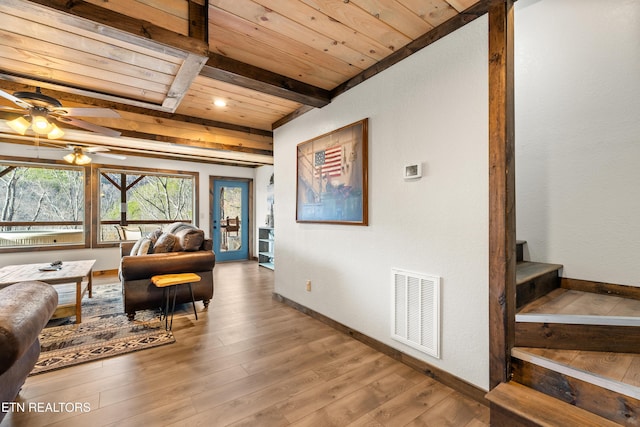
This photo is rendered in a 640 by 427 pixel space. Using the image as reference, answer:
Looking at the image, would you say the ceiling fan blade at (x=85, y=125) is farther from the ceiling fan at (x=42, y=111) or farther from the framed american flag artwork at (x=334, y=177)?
the framed american flag artwork at (x=334, y=177)

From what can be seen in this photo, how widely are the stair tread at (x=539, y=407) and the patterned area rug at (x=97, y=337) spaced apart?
2654mm

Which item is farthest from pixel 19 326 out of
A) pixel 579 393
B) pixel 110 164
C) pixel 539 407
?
pixel 110 164

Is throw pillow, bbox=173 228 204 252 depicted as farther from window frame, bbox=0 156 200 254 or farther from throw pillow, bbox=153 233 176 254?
window frame, bbox=0 156 200 254

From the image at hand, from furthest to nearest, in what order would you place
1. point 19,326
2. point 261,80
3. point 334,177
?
point 334,177
point 261,80
point 19,326

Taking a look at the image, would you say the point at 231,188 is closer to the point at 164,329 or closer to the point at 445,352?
the point at 164,329

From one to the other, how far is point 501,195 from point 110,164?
676 centimetres

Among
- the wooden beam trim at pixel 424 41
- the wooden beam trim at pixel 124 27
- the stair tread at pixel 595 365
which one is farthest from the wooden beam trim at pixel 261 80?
the stair tread at pixel 595 365

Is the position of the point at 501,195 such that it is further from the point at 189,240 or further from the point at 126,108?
the point at 126,108

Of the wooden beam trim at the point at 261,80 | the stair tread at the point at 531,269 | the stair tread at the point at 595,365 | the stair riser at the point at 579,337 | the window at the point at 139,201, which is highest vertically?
the wooden beam trim at the point at 261,80

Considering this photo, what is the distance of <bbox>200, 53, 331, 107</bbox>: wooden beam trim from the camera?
2.34 metres

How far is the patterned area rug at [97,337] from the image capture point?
2337mm

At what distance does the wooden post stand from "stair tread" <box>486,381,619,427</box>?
109 mm

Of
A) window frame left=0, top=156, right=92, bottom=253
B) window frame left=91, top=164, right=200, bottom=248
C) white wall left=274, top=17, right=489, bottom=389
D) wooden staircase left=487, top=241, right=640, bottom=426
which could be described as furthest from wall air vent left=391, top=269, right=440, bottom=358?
window frame left=0, top=156, right=92, bottom=253

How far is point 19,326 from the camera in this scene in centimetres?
114
